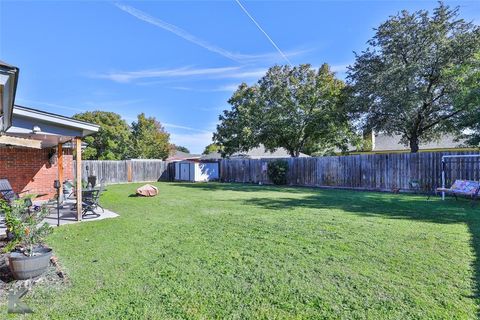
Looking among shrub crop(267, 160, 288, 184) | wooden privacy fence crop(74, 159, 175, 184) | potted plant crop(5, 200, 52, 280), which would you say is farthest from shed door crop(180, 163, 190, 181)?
potted plant crop(5, 200, 52, 280)

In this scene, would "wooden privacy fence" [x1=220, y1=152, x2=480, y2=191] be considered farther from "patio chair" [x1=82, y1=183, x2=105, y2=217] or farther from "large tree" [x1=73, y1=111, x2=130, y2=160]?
"large tree" [x1=73, y1=111, x2=130, y2=160]

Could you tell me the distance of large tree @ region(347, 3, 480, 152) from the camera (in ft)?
49.6

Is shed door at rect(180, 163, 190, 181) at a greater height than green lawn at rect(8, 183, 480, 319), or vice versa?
shed door at rect(180, 163, 190, 181)

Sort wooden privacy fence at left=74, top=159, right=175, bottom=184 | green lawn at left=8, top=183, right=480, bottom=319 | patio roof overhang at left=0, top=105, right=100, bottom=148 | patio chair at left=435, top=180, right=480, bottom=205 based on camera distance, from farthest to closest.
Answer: wooden privacy fence at left=74, top=159, right=175, bottom=184
patio chair at left=435, top=180, right=480, bottom=205
patio roof overhang at left=0, top=105, right=100, bottom=148
green lawn at left=8, top=183, right=480, bottom=319

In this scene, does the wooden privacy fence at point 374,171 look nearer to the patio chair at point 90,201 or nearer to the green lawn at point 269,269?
the green lawn at point 269,269

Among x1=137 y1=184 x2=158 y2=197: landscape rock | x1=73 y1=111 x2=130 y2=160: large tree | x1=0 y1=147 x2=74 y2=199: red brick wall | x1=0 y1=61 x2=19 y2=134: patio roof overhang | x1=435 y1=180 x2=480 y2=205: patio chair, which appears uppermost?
x1=73 y1=111 x2=130 y2=160: large tree

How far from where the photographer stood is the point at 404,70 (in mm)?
15250

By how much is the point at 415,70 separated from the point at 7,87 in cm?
1715

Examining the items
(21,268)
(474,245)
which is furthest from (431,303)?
(21,268)

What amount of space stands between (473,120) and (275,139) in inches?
543

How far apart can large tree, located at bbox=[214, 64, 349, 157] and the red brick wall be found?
1470 cm

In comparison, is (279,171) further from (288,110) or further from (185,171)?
(185,171)

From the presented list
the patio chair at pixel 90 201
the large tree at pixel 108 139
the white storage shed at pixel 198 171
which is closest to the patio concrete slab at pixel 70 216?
the patio chair at pixel 90 201

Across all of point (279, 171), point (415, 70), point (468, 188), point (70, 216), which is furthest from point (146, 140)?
point (468, 188)
